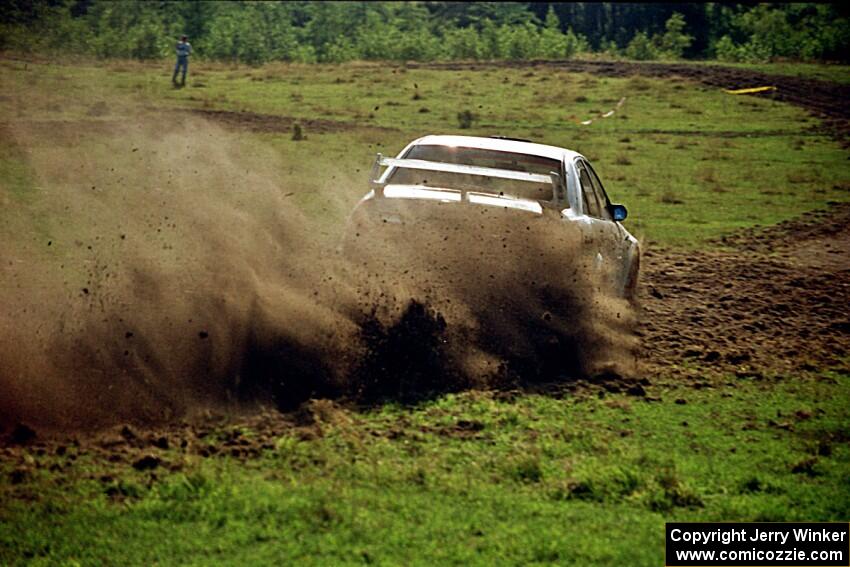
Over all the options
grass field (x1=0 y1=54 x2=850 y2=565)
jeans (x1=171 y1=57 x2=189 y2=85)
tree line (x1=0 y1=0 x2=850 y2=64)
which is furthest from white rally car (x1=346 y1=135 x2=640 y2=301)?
jeans (x1=171 y1=57 x2=189 y2=85)

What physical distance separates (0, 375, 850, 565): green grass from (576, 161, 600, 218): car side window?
7.93ft

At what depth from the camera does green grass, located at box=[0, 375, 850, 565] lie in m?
5.40

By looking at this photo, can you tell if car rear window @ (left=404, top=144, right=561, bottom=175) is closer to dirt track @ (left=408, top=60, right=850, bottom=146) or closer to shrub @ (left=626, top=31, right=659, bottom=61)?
dirt track @ (left=408, top=60, right=850, bottom=146)

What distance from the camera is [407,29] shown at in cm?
6619

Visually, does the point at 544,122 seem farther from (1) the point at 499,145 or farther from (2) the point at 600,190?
(1) the point at 499,145

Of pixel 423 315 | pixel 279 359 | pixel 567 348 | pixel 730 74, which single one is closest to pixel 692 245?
pixel 567 348

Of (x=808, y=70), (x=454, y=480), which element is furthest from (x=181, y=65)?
(x=454, y=480)

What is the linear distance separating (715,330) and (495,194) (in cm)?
312

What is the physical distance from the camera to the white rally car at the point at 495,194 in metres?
8.64

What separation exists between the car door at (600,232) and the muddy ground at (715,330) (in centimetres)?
76

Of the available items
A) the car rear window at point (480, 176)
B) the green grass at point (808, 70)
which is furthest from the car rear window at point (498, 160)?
the green grass at point (808, 70)

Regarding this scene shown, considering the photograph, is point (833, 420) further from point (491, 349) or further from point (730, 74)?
point (730, 74)

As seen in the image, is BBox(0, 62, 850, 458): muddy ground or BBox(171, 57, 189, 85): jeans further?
BBox(171, 57, 189, 85): jeans

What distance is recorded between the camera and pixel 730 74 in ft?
141
